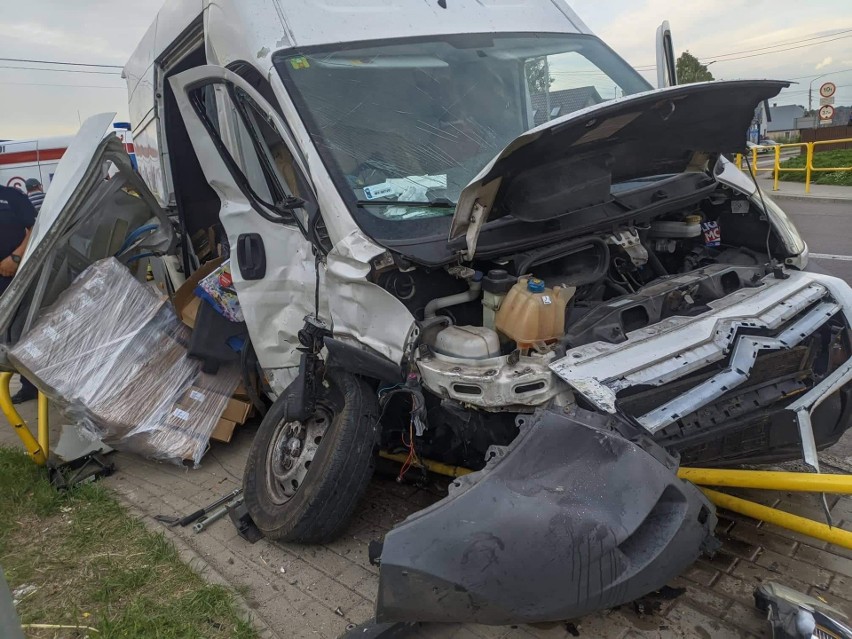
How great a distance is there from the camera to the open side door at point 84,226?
13.2 ft

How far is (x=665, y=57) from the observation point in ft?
12.4

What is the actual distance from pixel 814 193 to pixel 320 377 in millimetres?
14087

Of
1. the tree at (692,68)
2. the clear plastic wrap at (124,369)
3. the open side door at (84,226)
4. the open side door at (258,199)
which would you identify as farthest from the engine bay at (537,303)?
the tree at (692,68)

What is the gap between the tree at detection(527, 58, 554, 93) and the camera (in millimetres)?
3611

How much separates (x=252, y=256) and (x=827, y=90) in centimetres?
1912

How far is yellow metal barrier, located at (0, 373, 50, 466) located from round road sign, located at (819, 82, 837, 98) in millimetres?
19865

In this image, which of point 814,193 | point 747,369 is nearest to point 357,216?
point 747,369

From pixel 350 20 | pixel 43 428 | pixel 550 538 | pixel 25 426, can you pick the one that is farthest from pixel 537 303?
pixel 43 428

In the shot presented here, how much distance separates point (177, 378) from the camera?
4348mm

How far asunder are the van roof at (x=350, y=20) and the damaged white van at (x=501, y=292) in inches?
0.6

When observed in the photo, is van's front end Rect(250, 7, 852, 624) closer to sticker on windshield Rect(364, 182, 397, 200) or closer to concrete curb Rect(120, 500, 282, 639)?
sticker on windshield Rect(364, 182, 397, 200)

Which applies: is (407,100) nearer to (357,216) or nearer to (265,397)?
(357,216)

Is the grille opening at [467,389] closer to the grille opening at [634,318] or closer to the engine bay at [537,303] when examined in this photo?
the engine bay at [537,303]

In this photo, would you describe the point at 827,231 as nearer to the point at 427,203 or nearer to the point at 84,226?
the point at 427,203
